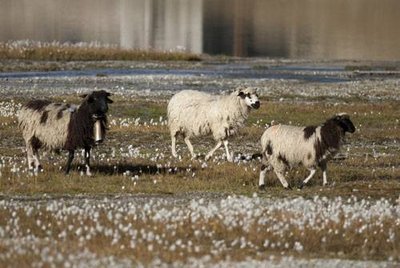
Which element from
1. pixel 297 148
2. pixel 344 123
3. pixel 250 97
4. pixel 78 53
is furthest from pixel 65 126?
pixel 78 53

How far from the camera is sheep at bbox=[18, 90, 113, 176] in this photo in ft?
83.5

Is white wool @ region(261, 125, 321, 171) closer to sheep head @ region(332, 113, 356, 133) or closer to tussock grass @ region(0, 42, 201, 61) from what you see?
sheep head @ region(332, 113, 356, 133)

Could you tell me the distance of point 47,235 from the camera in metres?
17.7

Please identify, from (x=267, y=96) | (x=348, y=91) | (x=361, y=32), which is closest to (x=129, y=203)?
(x=267, y=96)

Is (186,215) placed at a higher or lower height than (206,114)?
lower

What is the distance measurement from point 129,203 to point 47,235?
3.44 m

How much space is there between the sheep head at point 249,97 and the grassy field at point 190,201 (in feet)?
5.13

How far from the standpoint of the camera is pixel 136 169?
2672cm

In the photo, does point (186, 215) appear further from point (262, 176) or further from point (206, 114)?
point (206, 114)

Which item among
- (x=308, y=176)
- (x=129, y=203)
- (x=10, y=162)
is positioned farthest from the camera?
(x=10, y=162)

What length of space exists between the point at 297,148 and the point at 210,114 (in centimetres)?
654

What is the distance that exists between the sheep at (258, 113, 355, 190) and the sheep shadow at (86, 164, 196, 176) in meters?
2.55

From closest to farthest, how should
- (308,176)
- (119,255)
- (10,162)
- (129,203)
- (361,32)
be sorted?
1. (119,255)
2. (129,203)
3. (308,176)
4. (10,162)
5. (361,32)

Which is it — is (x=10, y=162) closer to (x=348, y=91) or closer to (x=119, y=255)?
(x=119, y=255)
